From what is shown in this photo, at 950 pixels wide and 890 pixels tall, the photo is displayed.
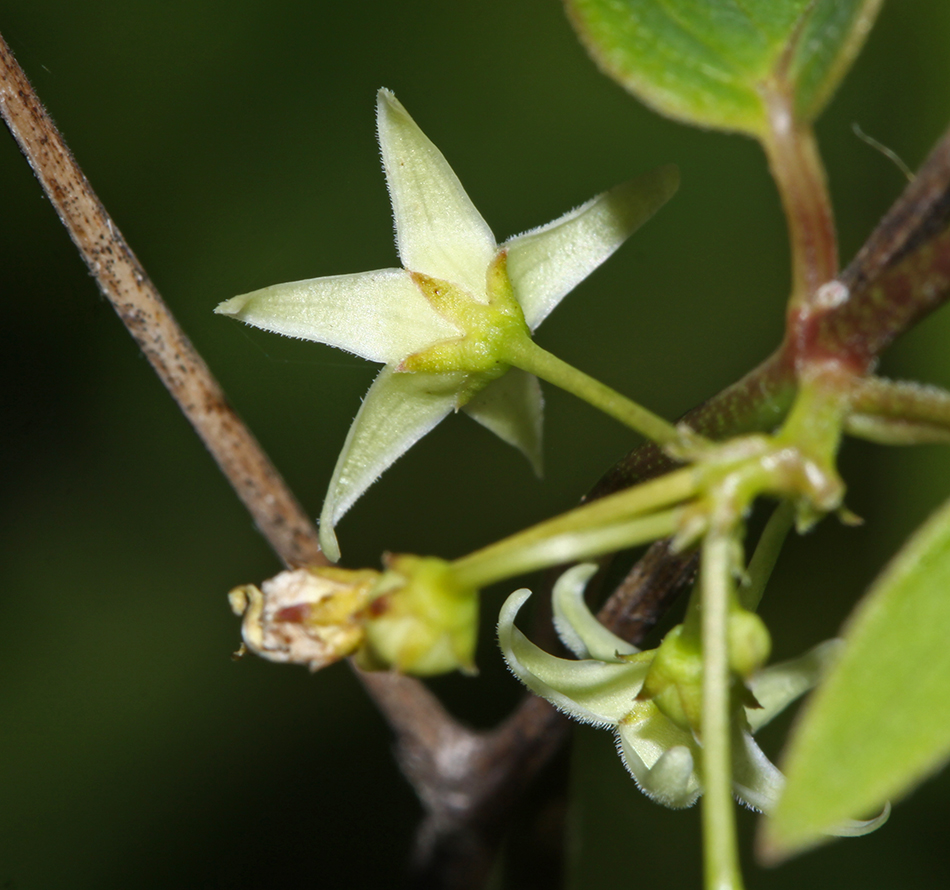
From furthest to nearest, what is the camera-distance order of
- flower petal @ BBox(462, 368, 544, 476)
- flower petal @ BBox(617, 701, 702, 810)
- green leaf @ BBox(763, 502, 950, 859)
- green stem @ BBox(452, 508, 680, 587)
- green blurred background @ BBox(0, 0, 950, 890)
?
green blurred background @ BBox(0, 0, 950, 890), flower petal @ BBox(462, 368, 544, 476), flower petal @ BBox(617, 701, 702, 810), green stem @ BBox(452, 508, 680, 587), green leaf @ BBox(763, 502, 950, 859)

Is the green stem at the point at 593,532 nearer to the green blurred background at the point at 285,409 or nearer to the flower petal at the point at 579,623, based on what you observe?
the flower petal at the point at 579,623

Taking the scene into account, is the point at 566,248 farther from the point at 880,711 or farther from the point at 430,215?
the point at 880,711

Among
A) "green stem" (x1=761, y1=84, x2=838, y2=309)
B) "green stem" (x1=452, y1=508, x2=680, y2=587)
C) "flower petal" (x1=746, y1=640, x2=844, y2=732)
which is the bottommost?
"flower petal" (x1=746, y1=640, x2=844, y2=732)

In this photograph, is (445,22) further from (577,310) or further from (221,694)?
(221,694)

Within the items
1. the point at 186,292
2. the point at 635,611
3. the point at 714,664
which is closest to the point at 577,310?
the point at 186,292

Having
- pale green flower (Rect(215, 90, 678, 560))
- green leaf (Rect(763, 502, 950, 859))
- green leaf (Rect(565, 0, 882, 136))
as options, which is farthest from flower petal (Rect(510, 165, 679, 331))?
green leaf (Rect(763, 502, 950, 859))

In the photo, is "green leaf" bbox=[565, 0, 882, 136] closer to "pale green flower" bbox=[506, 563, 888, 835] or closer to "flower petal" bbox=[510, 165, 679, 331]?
"flower petal" bbox=[510, 165, 679, 331]

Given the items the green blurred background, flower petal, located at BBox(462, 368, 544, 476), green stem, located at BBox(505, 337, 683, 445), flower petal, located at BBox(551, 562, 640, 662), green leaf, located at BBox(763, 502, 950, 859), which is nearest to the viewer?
green leaf, located at BBox(763, 502, 950, 859)
